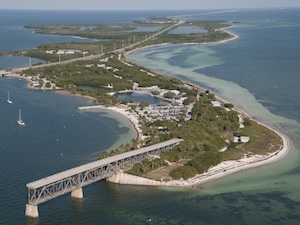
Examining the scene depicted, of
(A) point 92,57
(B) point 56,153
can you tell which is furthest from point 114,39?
(B) point 56,153

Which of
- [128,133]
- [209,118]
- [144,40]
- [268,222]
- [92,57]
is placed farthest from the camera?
[144,40]

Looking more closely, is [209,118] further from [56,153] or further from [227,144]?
[56,153]

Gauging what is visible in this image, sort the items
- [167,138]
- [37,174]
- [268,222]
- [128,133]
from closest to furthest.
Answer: [268,222]
[37,174]
[167,138]
[128,133]

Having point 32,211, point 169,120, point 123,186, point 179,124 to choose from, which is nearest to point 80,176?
point 123,186

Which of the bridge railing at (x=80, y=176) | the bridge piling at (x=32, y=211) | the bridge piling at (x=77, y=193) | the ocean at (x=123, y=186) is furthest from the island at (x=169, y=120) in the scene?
the bridge piling at (x=32, y=211)

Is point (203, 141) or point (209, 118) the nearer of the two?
point (203, 141)

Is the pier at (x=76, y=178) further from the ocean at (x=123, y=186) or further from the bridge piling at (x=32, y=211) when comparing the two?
the ocean at (x=123, y=186)

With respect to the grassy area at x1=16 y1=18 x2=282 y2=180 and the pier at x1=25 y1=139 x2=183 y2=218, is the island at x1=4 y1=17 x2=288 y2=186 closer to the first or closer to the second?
the grassy area at x1=16 y1=18 x2=282 y2=180
